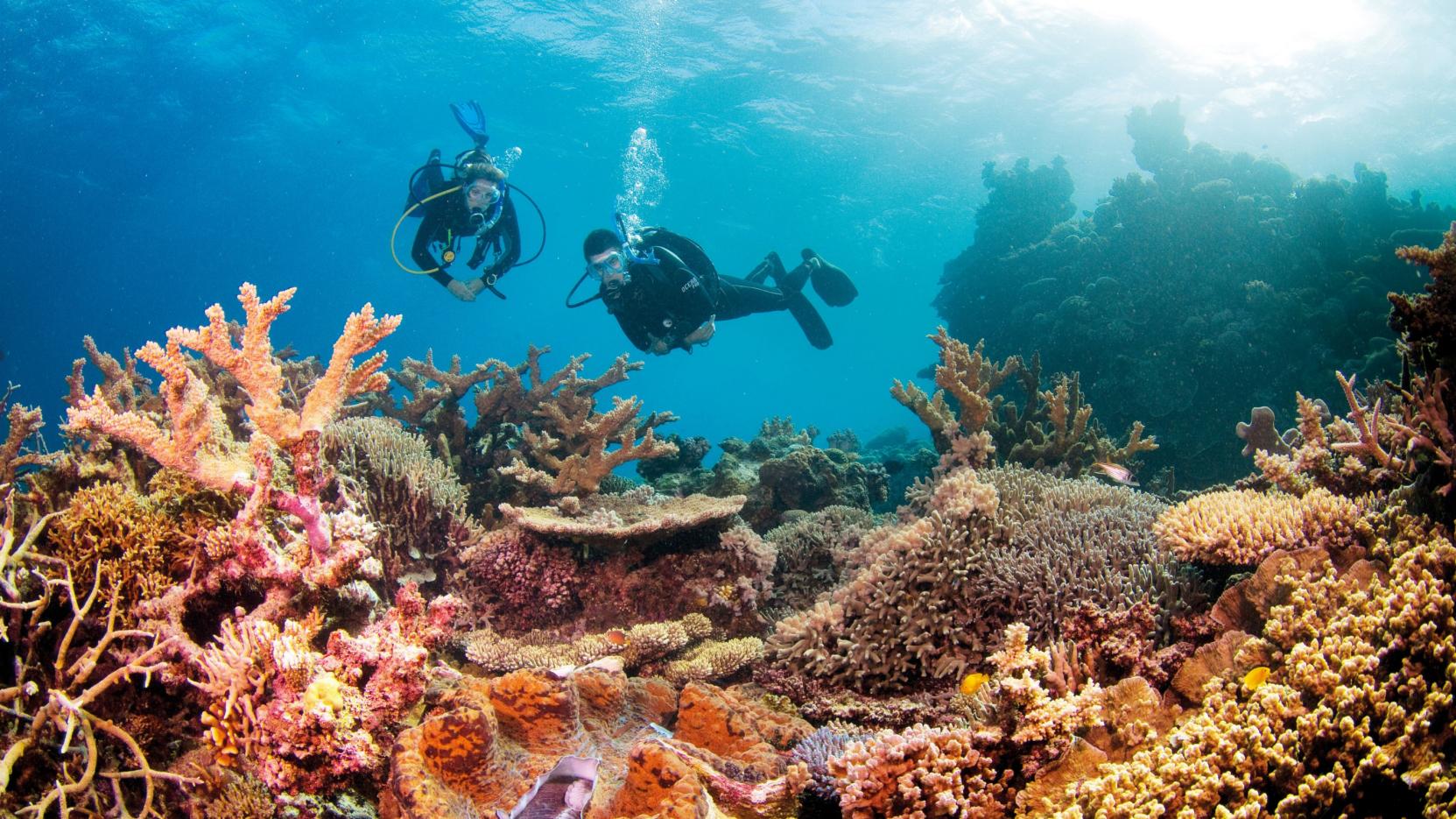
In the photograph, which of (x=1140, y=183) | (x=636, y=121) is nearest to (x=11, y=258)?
(x=636, y=121)

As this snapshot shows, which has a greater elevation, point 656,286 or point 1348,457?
point 656,286

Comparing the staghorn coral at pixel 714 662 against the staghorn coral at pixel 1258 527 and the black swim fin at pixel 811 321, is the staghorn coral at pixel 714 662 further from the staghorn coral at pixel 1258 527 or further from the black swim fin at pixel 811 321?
the black swim fin at pixel 811 321

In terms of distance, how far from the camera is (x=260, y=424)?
3.03 m

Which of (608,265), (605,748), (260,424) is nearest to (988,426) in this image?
(608,265)

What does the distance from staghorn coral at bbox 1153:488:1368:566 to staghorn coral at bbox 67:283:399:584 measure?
14.7ft

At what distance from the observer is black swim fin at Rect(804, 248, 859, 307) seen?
14734mm

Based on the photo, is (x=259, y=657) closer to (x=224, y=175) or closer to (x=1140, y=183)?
(x=1140, y=183)

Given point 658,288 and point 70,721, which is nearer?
point 70,721

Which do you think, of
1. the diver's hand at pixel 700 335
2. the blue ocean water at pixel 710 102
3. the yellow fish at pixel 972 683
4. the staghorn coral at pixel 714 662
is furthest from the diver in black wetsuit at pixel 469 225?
the blue ocean water at pixel 710 102

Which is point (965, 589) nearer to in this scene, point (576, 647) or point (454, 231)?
point (576, 647)

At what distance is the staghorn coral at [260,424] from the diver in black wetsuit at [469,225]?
5.96 m

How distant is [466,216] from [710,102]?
20.0m

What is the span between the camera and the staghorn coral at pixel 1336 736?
6.04 feet

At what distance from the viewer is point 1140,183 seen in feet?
44.7
